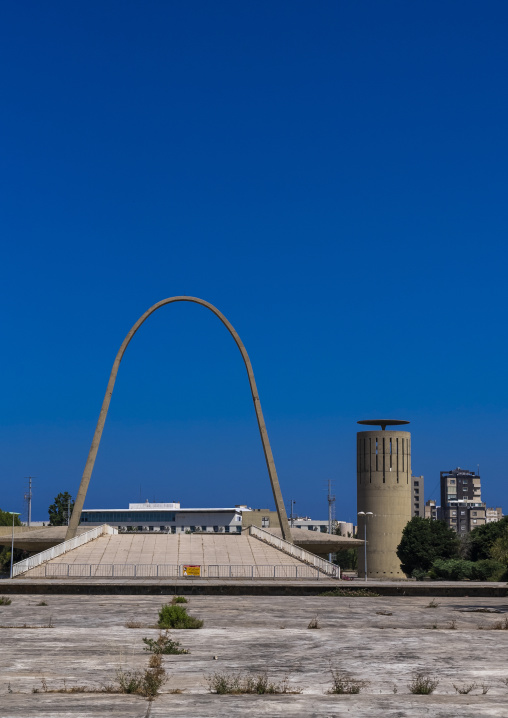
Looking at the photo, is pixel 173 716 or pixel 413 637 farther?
pixel 413 637

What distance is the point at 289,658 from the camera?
16.6 metres

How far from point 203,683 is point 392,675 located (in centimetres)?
341

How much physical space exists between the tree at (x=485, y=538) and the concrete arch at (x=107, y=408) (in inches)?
1210

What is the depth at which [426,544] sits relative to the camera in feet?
320

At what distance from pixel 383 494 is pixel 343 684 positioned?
4019 inches

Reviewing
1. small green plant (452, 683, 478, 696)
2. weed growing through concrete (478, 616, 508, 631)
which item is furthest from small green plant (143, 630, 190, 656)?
weed growing through concrete (478, 616, 508, 631)

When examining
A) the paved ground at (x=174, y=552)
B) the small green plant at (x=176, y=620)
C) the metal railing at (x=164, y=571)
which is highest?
the small green plant at (x=176, y=620)

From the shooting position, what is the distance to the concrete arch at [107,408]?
65.8 meters

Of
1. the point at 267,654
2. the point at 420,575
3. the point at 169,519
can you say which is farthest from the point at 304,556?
the point at 169,519

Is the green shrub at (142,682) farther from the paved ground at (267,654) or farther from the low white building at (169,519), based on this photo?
the low white building at (169,519)

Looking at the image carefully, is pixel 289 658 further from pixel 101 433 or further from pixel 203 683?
pixel 101 433

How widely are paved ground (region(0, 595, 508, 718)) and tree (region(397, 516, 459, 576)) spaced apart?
231 ft

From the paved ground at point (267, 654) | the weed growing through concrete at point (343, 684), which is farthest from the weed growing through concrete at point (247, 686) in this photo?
the weed growing through concrete at point (343, 684)

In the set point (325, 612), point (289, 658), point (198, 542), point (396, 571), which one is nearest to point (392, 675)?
point (289, 658)
